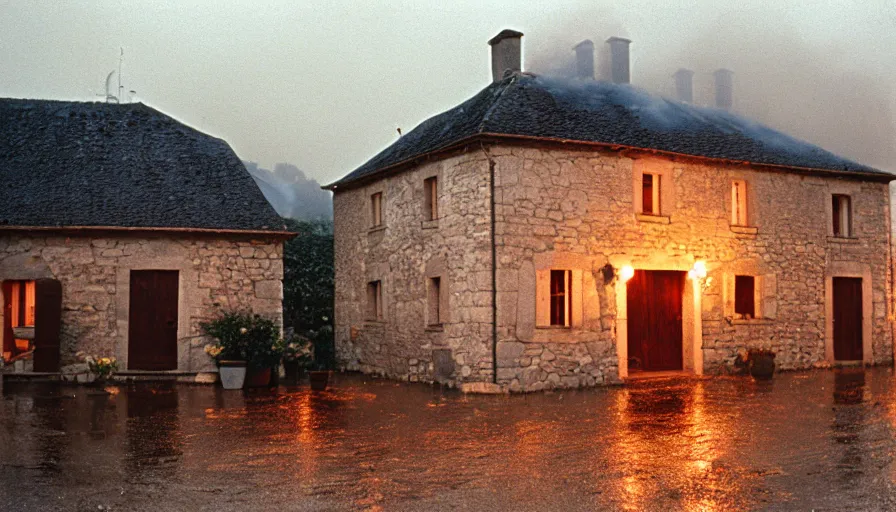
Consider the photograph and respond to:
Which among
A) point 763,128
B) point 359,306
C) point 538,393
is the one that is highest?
point 763,128

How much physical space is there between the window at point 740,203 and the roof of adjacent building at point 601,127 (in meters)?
0.61

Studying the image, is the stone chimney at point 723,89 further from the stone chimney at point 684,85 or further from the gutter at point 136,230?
the gutter at point 136,230

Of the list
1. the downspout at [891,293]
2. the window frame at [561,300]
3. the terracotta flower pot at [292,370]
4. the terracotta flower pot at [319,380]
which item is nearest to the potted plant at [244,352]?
the terracotta flower pot at [319,380]

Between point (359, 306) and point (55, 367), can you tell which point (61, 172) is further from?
point (359, 306)

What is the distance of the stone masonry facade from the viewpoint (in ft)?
52.2

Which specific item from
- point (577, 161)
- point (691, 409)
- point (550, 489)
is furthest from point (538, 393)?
point (550, 489)

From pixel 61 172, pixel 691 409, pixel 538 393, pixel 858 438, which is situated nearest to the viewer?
pixel 858 438

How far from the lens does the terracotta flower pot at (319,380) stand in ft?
53.0

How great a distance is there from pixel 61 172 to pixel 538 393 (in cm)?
1056

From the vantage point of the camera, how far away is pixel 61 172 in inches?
713

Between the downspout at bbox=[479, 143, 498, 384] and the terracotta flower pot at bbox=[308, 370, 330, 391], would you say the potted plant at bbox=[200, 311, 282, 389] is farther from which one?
the downspout at bbox=[479, 143, 498, 384]

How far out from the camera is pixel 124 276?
56.2 feet

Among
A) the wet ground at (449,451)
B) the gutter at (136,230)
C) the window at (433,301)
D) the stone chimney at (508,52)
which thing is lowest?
the wet ground at (449,451)

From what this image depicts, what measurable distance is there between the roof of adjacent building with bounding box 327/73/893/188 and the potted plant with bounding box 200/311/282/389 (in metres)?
4.60
